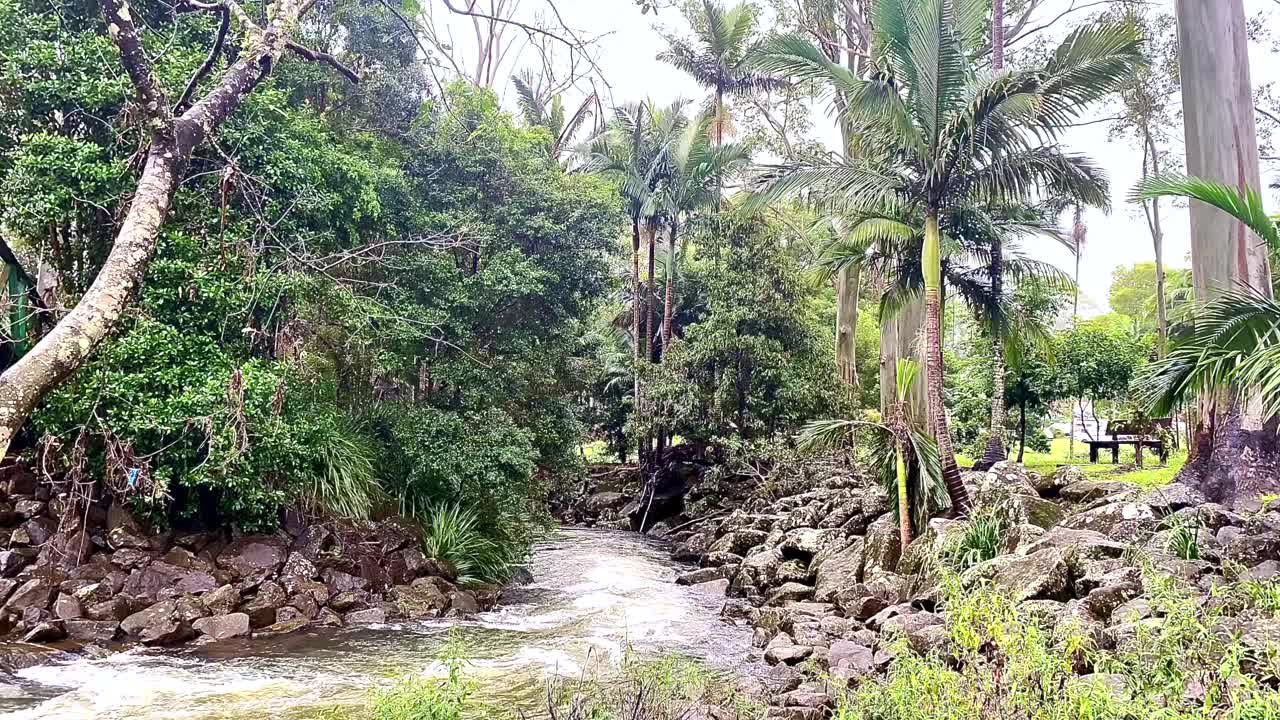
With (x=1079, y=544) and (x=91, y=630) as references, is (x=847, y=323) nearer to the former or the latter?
(x=1079, y=544)

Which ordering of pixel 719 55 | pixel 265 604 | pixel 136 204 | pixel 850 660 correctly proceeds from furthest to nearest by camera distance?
pixel 719 55 < pixel 265 604 < pixel 850 660 < pixel 136 204

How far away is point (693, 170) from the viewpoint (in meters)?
20.7

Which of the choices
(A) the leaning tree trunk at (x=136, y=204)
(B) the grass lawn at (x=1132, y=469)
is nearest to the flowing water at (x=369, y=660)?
(A) the leaning tree trunk at (x=136, y=204)

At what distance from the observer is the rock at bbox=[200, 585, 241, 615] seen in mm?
8547

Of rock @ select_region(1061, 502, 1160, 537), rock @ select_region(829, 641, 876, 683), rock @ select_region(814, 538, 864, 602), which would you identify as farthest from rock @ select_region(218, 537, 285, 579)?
rock @ select_region(1061, 502, 1160, 537)

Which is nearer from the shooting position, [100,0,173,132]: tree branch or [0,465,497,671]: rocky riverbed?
[100,0,173,132]: tree branch

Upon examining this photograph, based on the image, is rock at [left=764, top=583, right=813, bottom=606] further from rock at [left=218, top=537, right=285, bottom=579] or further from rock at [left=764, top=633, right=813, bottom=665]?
rock at [left=218, top=537, right=285, bottom=579]

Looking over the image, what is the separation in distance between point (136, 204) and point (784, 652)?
21.4ft

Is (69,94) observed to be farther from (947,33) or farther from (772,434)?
(772,434)

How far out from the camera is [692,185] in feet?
67.9

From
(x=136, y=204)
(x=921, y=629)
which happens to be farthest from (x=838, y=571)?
(x=136, y=204)

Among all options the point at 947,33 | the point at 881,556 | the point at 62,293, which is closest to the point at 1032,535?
the point at 881,556

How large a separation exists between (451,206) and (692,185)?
9702mm

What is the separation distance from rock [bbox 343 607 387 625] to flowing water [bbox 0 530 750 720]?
0.66 ft
